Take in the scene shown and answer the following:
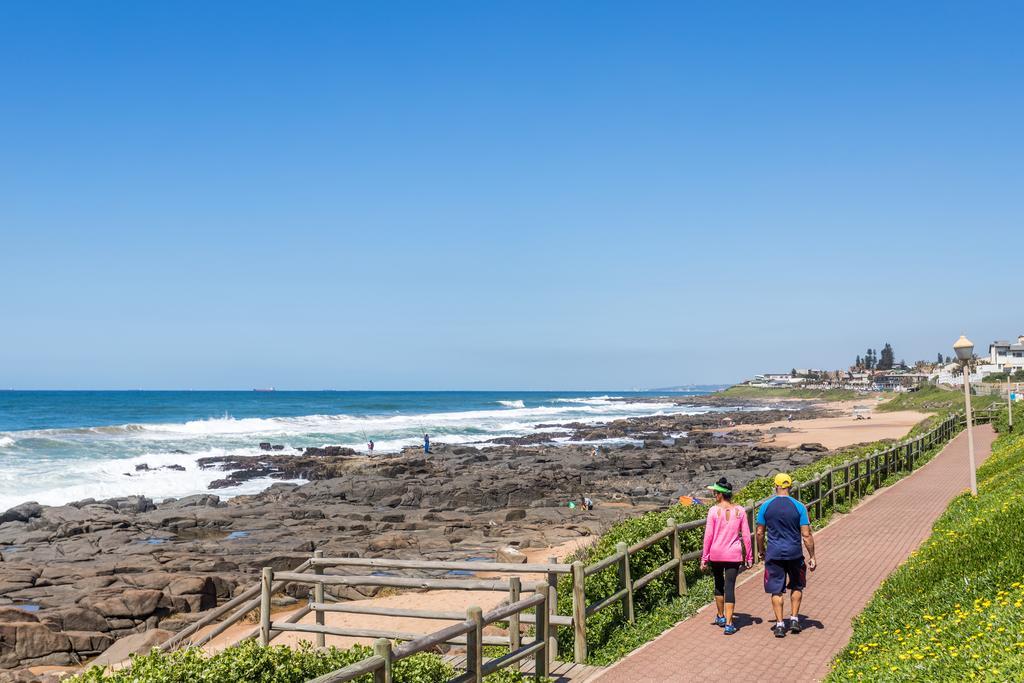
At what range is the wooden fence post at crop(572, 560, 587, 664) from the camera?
370 inches

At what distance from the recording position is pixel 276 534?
25.6 m

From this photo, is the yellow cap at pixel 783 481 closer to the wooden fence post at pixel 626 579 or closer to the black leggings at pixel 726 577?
the black leggings at pixel 726 577

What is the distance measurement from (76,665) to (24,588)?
585 cm

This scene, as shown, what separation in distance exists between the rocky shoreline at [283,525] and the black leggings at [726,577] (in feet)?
31.3

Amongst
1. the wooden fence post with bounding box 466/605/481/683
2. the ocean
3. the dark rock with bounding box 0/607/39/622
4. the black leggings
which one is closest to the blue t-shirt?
the black leggings

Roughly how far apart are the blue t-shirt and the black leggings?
1.49 feet

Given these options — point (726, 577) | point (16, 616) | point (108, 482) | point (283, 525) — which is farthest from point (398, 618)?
point (108, 482)

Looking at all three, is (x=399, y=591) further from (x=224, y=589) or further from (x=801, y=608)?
(x=801, y=608)

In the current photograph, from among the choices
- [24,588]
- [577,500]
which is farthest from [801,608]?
[577,500]

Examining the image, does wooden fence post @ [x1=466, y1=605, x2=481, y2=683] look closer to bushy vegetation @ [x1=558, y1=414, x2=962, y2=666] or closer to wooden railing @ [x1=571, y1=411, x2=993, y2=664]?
wooden railing @ [x1=571, y1=411, x2=993, y2=664]

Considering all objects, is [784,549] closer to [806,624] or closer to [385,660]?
[806,624]

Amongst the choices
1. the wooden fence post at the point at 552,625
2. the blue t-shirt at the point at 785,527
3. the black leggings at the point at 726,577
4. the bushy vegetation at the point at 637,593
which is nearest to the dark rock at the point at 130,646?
the bushy vegetation at the point at 637,593

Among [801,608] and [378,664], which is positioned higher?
[378,664]

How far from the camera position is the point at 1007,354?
413 ft
